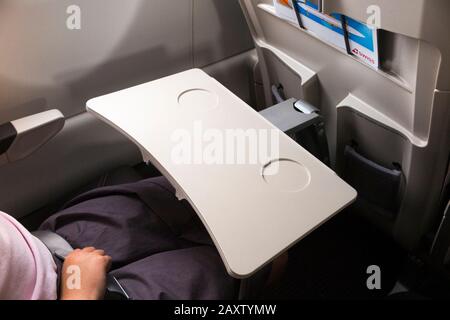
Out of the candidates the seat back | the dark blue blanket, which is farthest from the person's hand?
the seat back

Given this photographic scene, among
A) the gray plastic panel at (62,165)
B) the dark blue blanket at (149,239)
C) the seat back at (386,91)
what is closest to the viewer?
the seat back at (386,91)

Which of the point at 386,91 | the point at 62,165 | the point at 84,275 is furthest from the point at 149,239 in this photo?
the point at 386,91

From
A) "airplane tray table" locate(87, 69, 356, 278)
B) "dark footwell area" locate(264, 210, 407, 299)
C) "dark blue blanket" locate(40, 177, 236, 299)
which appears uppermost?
"airplane tray table" locate(87, 69, 356, 278)

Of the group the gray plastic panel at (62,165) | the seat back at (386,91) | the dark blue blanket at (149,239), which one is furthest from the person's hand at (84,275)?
the seat back at (386,91)

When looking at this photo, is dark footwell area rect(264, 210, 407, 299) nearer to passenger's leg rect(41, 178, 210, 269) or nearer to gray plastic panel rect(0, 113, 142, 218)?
passenger's leg rect(41, 178, 210, 269)

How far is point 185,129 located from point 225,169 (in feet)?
0.45

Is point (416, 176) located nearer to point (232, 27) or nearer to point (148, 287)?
point (148, 287)

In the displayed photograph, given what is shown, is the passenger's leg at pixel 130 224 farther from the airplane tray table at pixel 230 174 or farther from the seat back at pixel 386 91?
the seat back at pixel 386 91

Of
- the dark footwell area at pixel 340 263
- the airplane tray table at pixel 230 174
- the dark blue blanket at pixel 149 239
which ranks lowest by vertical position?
the dark footwell area at pixel 340 263

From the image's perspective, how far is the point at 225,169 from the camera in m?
0.79

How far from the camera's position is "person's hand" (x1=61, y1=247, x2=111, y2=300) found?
2.43 ft

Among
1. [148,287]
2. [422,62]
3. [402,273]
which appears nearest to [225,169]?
[148,287]

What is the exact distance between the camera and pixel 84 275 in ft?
2.50

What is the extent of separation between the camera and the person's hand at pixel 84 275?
29.1 inches
